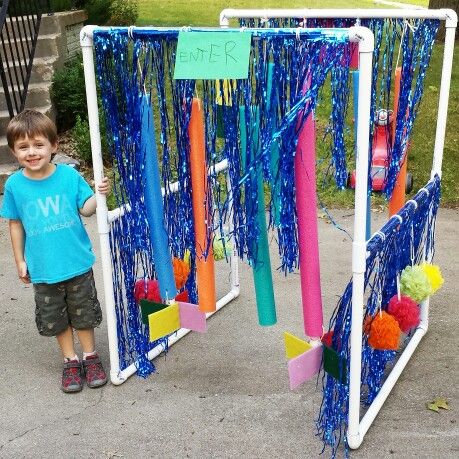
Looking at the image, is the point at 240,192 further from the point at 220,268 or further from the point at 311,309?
the point at 220,268

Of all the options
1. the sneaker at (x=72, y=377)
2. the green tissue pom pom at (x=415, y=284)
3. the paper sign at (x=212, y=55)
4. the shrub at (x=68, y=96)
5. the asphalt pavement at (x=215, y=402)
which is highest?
the paper sign at (x=212, y=55)

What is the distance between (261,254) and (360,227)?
399 mm

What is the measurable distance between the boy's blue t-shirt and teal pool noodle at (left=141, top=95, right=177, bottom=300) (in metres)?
0.32

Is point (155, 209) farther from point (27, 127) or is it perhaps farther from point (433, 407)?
point (433, 407)

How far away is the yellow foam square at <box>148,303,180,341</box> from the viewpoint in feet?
8.73

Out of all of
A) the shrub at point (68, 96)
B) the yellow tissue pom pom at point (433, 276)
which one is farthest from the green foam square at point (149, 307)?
the shrub at point (68, 96)

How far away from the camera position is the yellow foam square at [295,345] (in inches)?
93.1

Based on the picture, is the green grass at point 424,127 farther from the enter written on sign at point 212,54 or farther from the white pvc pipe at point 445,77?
the enter written on sign at point 212,54

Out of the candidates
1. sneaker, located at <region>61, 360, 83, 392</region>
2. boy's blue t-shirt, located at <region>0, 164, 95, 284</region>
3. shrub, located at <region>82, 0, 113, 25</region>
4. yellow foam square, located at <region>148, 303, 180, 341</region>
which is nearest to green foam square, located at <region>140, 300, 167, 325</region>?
yellow foam square, located at <region>148, 303, 180, 341</region>

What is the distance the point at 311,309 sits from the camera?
2.36 meters

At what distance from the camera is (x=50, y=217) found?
264 cm

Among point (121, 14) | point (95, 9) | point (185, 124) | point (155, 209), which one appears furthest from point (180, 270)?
point (121, 14)

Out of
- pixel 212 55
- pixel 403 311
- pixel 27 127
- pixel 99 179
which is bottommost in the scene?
pixel 403 311

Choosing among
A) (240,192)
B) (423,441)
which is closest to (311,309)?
(240,192)
